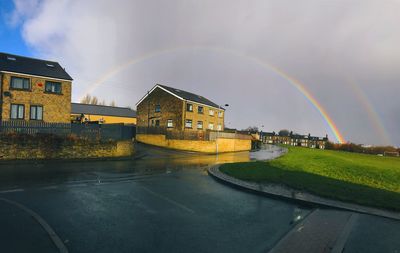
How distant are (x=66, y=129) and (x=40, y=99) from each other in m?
9.35

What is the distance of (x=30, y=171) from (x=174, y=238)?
1169 centimetres

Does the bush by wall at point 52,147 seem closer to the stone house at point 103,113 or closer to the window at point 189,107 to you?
the window at point 189,107

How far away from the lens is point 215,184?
1205 centimetres

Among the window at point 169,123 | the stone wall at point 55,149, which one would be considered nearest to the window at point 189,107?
the window at point 169,123

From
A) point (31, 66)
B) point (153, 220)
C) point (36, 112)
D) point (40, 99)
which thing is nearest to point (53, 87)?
point (40, 99)

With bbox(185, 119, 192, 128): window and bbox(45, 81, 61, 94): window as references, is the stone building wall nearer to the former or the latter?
bbox(185, 119, 192, 128): window

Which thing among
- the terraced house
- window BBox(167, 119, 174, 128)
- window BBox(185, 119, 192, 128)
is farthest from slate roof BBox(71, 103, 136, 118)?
the terraced house

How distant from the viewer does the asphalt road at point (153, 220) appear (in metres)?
5.26

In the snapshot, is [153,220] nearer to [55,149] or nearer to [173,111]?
[55,149]

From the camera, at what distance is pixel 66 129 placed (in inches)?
853

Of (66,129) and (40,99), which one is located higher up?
(40,99)

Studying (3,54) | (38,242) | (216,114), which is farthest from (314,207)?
(216,114)

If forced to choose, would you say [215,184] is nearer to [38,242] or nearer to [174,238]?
[174,238]

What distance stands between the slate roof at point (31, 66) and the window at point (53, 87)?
2.53 ft
